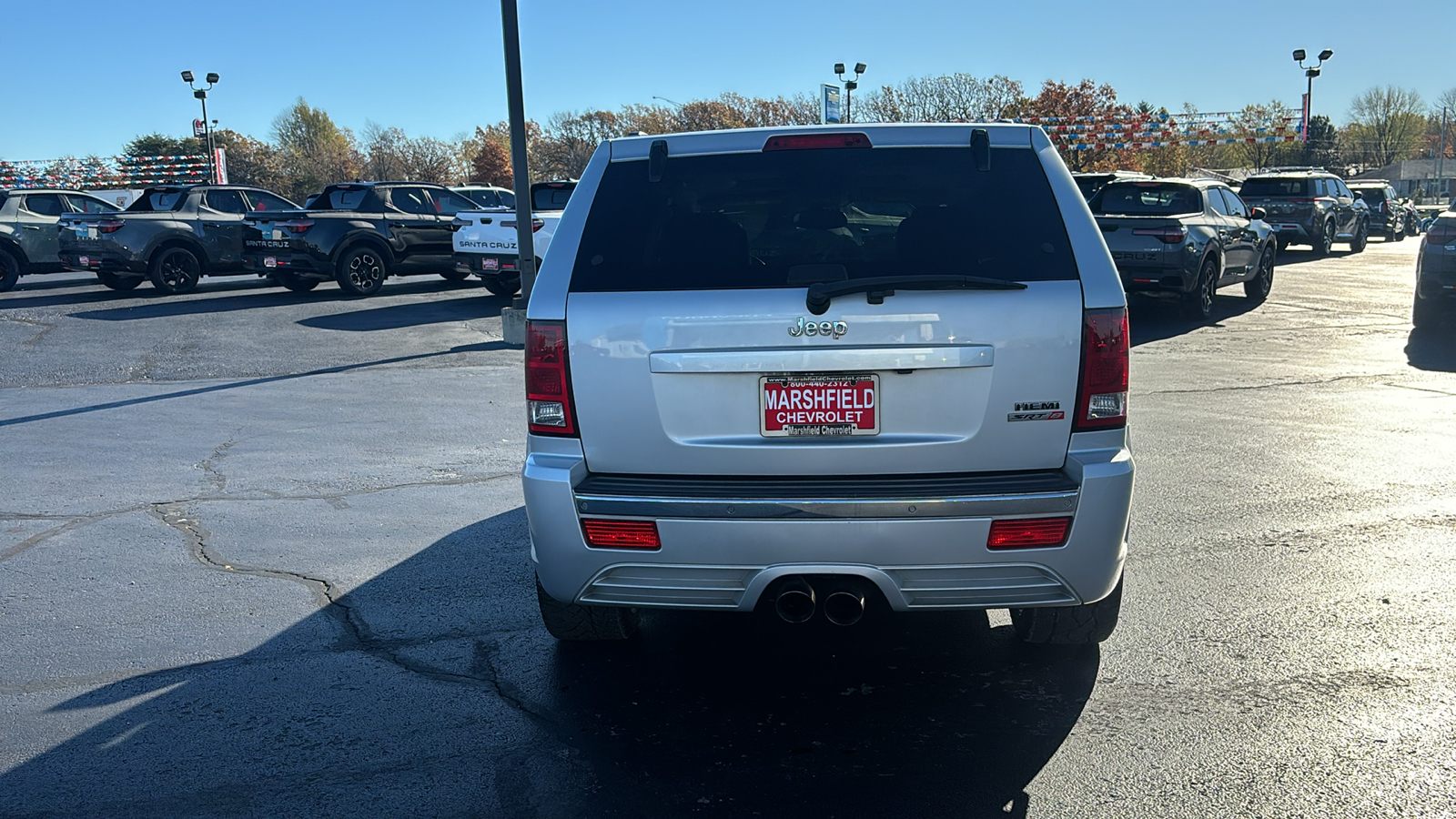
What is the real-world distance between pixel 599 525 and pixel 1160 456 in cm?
498

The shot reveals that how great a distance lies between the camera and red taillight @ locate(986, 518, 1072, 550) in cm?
335

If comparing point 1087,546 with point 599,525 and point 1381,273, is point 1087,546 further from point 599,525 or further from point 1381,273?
point 1381,273

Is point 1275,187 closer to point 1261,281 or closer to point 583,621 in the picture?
point 1261,281

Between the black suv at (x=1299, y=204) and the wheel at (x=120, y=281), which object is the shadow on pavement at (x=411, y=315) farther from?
the black suv at (x=1299, y=204)

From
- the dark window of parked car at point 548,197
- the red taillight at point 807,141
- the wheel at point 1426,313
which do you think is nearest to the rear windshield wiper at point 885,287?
the red taillight at point 807,141

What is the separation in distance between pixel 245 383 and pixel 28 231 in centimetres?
1241

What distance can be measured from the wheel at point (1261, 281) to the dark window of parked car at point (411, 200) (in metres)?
13.0

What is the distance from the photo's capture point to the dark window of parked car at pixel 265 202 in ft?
65.1

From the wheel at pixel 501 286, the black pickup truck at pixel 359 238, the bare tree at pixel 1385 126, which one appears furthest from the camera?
the bare tree at pixel 1385 126

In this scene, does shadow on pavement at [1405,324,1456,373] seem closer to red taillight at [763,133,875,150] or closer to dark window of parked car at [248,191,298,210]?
red taillight at [763,133,875,150]

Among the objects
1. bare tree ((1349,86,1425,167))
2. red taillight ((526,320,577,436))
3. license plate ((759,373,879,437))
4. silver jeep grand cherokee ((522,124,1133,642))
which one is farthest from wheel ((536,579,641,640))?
bare tree ((1349,86,1425,167))

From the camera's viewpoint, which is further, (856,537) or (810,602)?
(810,602)

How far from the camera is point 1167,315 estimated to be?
15438 mm

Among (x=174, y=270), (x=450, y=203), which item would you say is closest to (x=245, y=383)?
(x=174, y=270)
